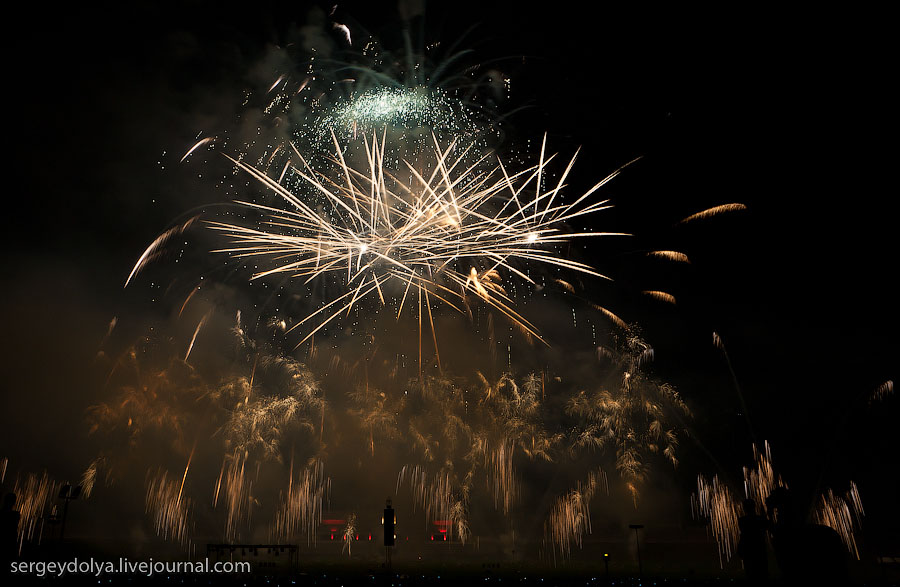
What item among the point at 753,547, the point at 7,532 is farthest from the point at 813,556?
the point at 7,532

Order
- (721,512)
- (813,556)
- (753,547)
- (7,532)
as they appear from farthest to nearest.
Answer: (721,512)
(7,532)
(753,547)
(813,556)

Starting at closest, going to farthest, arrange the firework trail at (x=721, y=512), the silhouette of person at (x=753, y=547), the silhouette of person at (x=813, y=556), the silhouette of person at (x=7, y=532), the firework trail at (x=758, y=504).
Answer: the silhouette of person at (x=813, y=556)
the silhouette of person at (x=753, y=547)
the silhouette of person at (x=7, y=532)
the firework trail at (x=758, y=504)
the firework trail at (x=721, y=512)

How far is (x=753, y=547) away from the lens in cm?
657

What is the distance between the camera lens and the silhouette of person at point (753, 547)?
250 inches

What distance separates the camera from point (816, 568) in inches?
143

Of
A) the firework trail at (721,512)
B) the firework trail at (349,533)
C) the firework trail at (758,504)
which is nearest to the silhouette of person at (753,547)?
the firework trail at (758,504)

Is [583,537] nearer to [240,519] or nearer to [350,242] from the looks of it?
[240,519]

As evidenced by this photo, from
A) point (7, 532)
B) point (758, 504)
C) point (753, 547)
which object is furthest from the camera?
point (758, 504)

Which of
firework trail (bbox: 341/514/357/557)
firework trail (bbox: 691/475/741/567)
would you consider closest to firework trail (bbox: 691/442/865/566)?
firework trail (bbox: 691/475/741/567)

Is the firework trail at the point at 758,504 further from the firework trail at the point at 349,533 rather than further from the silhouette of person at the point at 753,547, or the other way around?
the firework trail at the point at 349,533

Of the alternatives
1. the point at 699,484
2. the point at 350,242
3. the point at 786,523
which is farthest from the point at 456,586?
the point at 699,484

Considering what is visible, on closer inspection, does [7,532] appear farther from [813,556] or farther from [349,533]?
[349,533]

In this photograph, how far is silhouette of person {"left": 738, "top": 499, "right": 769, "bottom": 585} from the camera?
20.8 ft

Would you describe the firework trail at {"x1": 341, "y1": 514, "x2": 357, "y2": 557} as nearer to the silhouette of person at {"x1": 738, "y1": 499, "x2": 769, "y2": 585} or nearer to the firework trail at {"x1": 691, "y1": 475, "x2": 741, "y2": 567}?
the firework trail at {"x1": 691, "y1": 475, "x2": 741, "y2": 567}
